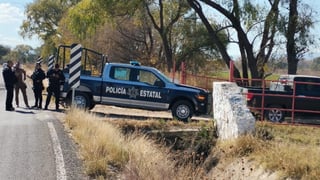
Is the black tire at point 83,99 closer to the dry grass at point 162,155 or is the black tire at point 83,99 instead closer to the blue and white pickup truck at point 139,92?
the blue and white pickup truck at point 139,92

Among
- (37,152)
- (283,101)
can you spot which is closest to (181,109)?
(283,101)

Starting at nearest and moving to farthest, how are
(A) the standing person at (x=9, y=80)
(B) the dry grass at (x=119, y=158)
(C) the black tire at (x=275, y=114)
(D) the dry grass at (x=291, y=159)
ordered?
(B) the dry grass at (x=119, y=158) < (D) the dry grass at (x=291, y=159) < (A) the standing person at (x=9, y=80) < (C) the black tire at (x=275, y=114)

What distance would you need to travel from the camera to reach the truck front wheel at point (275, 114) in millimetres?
19719

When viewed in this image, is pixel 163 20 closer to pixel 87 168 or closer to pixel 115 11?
pixel 115 11

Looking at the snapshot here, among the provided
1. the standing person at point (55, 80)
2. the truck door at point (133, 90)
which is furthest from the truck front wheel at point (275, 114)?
the standing person at point (55, 80)

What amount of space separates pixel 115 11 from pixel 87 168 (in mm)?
24180

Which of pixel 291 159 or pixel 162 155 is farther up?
pixel 291 159

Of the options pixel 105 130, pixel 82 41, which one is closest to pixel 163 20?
pixel 82 41

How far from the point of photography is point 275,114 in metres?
19.8

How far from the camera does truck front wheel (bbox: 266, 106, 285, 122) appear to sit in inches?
776

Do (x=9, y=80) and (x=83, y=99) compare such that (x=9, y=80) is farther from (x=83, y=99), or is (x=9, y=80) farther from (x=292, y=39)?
(x=292, y=39)

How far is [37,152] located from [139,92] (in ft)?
32.3

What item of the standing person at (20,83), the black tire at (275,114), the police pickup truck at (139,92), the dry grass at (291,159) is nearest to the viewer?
the dry grass at (291,159)

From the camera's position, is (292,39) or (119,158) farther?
(292,39)
